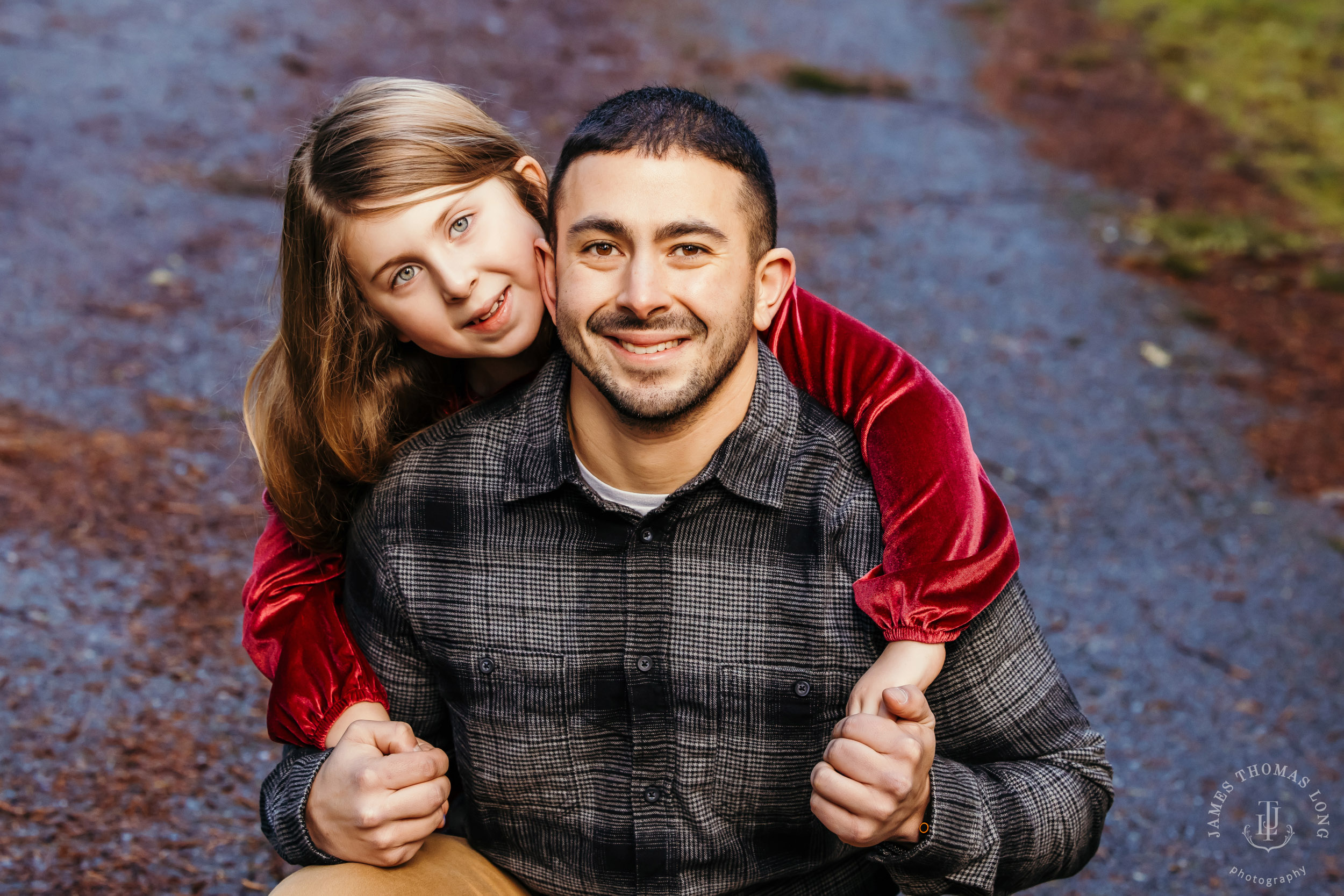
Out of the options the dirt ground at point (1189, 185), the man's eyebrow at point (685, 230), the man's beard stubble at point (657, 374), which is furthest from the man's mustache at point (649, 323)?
the dirt ground at point (1189, 185)

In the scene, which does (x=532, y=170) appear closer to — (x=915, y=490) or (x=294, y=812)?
(x=915, y=490)

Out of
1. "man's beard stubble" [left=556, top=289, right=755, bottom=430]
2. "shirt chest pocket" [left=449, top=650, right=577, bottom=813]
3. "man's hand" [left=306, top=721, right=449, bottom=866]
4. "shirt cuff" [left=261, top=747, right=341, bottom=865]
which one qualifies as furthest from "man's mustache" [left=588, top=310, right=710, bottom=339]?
"shirt cuff" [left=261, top=747, right=341, bottom=865]

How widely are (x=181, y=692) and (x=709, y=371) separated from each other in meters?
2.56

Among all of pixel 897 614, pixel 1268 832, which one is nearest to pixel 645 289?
pixel 897 614

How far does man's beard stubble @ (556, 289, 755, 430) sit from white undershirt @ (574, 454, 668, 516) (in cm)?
19

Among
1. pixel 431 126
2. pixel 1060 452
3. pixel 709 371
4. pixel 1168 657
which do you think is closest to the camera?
pixel 709 371

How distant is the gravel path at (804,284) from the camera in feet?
12.3

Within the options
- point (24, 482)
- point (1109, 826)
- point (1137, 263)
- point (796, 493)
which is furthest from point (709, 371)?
point (1137, 263)

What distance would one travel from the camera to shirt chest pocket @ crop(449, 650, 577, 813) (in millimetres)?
2436

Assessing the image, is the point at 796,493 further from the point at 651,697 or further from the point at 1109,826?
the point at 1109,826

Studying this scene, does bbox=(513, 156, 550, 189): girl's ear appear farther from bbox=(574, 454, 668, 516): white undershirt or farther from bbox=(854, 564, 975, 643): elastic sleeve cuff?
bbox=(854, 564, 975, 643): elastic sleeve cuff

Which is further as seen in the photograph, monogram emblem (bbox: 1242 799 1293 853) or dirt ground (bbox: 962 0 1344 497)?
dirt ground (bbox: 962 0 1344 497)

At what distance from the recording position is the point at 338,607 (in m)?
2.71

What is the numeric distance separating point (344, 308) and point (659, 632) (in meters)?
1.06
